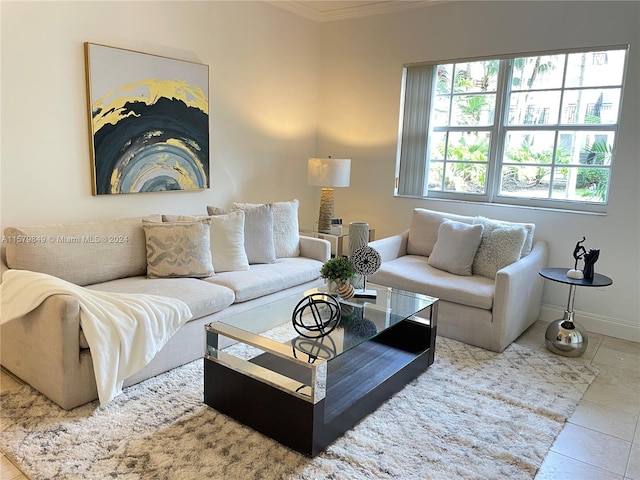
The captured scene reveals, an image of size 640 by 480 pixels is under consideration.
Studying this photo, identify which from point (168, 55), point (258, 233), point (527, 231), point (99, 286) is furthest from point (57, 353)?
point (527, 231)

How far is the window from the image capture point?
378cm

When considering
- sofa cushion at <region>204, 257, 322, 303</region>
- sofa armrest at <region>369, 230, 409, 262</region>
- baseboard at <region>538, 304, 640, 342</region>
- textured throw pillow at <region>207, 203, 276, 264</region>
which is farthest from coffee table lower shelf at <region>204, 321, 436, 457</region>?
baseboard at <region>538, 304, 640, 342</region>

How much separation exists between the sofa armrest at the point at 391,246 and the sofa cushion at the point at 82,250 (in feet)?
5.90

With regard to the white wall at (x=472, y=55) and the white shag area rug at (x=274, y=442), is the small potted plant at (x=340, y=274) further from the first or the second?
the white wall at (x=472, y=55)

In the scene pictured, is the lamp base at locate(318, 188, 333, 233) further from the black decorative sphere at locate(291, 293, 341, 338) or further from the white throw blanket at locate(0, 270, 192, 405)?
the white throw blanket at locate(0, 270, 192, 405)

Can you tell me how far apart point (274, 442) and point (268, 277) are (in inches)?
57.0

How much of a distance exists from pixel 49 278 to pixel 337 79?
3.57m

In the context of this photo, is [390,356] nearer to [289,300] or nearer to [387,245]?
[289,300]

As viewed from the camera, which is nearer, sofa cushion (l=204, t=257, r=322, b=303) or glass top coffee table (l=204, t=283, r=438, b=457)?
glass top coffee table (l=204, t=283, r=438, b=457)

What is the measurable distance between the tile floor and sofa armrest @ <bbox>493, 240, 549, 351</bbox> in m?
0.50

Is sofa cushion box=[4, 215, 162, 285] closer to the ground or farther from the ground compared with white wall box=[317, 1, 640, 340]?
closer to the ground

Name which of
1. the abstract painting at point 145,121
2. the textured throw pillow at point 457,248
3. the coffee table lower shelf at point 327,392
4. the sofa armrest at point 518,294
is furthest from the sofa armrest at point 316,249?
the sofa armrest at point 518,294

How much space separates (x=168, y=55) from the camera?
3.66 metres

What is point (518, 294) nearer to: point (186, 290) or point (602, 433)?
point (602, 433)
